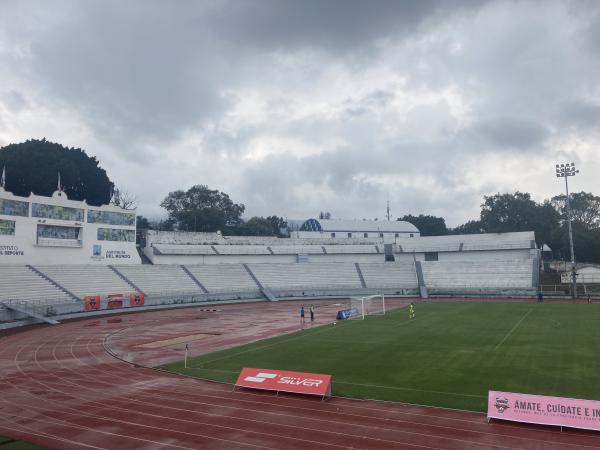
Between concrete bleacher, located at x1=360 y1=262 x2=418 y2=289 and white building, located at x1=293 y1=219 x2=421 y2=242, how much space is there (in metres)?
28.6

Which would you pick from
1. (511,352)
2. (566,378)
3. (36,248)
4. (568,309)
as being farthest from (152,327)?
(568,309)

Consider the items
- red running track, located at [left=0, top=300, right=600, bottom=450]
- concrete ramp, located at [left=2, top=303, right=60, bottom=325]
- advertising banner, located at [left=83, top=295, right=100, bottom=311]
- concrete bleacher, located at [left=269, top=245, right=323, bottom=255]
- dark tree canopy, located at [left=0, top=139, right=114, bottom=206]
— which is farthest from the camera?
concrete bleacher, located at [left=269, top=245, right=323, bottom=255]

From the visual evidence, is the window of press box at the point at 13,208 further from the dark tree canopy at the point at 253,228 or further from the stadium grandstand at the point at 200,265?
the dark tree canopy at the point at 253,228

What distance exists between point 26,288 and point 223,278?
1153 inches

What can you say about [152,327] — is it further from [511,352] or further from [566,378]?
[566,378]

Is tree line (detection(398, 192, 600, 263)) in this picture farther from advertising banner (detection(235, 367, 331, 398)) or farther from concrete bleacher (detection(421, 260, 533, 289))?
advertising banner (detection(235, 367, 331, 398))

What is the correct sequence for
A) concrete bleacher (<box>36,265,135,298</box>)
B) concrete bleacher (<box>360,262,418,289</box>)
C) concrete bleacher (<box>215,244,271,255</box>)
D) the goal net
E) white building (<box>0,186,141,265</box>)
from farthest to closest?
concrete bleacher (<box>215,244,271,255</box>), concrete bleacher (<box>360,262,418,289</box>), concrete bleacher (<box>36,265,135,298</box>), white building (<box>0,186,141,265</box>), the goal net

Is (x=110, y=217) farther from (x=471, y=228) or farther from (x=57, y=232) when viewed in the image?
(x=471, y=228)

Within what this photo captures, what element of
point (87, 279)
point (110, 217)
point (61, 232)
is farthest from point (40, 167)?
point (87, 279)

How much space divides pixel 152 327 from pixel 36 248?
23216 millimetres

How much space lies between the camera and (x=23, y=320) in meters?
42.7

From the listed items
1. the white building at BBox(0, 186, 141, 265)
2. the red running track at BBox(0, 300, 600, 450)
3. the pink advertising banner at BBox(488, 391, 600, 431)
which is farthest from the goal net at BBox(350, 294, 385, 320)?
the white building at BBox(0, 186, 141, 265)

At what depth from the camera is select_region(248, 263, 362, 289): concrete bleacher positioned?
73.8 meters

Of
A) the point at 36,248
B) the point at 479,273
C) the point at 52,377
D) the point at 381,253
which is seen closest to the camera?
the point at 52,377
